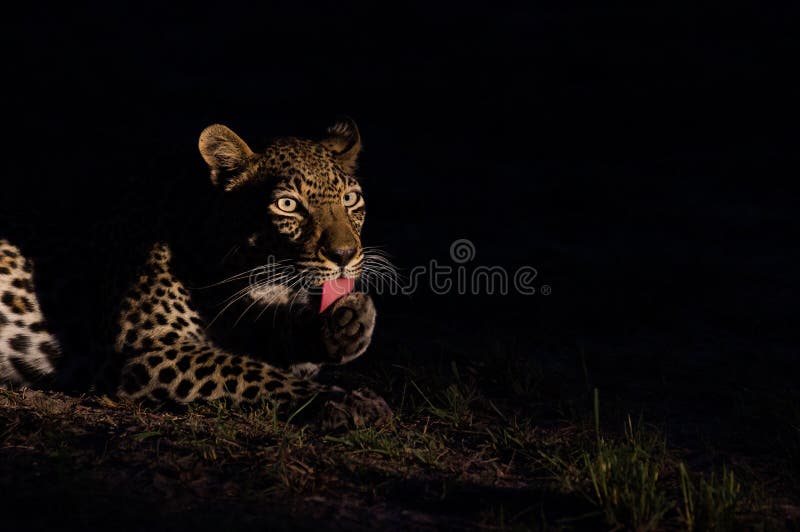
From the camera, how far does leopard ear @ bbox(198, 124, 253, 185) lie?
6.38 meters

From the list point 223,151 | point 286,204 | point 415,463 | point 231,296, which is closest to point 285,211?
point 286,204

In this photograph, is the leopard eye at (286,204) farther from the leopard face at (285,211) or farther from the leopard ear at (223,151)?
the leopard ear at (223,151)

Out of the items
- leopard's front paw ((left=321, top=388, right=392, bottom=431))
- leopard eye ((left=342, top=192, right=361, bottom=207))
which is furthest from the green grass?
leopard eye ((left=342, top=192, right=361, bottom=207))

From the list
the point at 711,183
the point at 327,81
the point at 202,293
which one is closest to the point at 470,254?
the point at 202,293

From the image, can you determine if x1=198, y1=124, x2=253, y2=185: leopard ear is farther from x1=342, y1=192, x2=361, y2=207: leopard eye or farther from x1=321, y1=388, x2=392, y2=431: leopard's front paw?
x1=321, y1=388, x2=392, y2=431: leopard's front paw

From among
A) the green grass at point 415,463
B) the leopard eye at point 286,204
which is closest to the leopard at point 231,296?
the leopard eye at point 286,204

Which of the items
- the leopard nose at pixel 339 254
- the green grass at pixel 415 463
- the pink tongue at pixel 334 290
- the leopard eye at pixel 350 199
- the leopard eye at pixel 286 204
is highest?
the leopard eye at pixel 350 199

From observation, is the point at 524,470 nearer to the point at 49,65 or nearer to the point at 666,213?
the point at 666,213

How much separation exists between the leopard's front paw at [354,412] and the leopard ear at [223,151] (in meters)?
1.76

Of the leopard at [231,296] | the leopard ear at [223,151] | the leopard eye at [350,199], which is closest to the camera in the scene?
the leopard at [231,296]

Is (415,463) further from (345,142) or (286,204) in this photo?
(345,142)

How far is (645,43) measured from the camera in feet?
68.1

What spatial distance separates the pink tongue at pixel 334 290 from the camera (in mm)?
6355

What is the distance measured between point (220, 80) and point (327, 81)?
2168 mm
